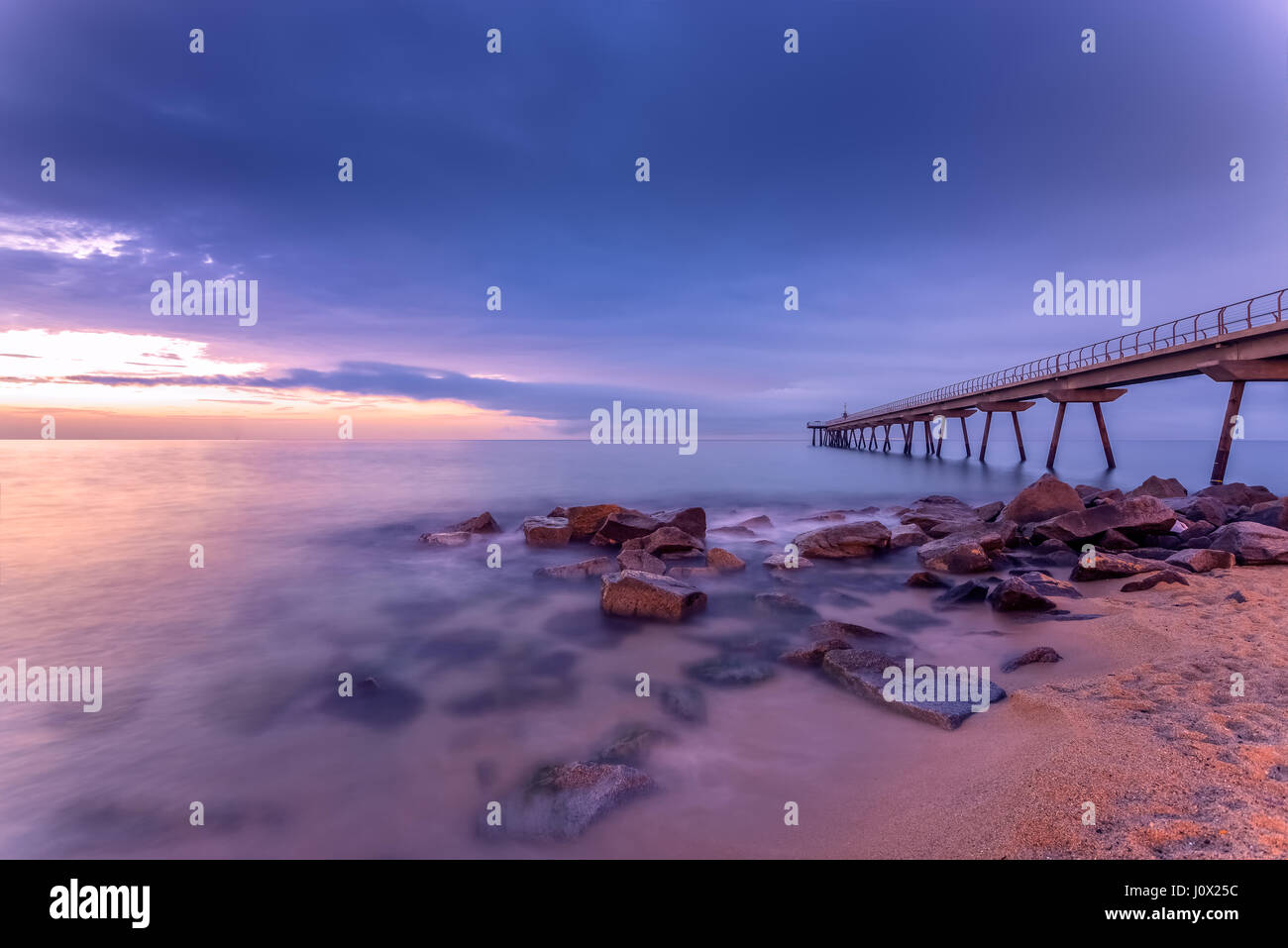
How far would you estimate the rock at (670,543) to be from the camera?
43.6 ft

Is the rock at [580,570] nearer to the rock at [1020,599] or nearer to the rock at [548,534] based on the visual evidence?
the rock at [548,534]

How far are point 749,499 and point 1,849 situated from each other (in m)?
24.9

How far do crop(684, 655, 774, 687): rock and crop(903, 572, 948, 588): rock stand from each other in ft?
15.4

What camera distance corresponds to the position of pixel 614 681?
278 inches

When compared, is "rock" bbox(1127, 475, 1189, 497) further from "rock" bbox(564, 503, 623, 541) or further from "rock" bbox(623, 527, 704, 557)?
"rock" bbox(564, 503, 623, 541)

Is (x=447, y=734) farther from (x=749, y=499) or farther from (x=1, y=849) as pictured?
(x=749, y=499)

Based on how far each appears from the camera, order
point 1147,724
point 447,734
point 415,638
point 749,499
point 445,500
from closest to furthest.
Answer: point 1147,724 < point 447,734 < point 415,638 < point 445,500 < point 749,499

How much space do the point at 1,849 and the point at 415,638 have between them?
15.4 feet

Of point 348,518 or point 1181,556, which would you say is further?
point 348,518

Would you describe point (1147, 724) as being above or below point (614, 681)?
above

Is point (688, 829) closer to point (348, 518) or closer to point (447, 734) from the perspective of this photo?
point (447, 734)
